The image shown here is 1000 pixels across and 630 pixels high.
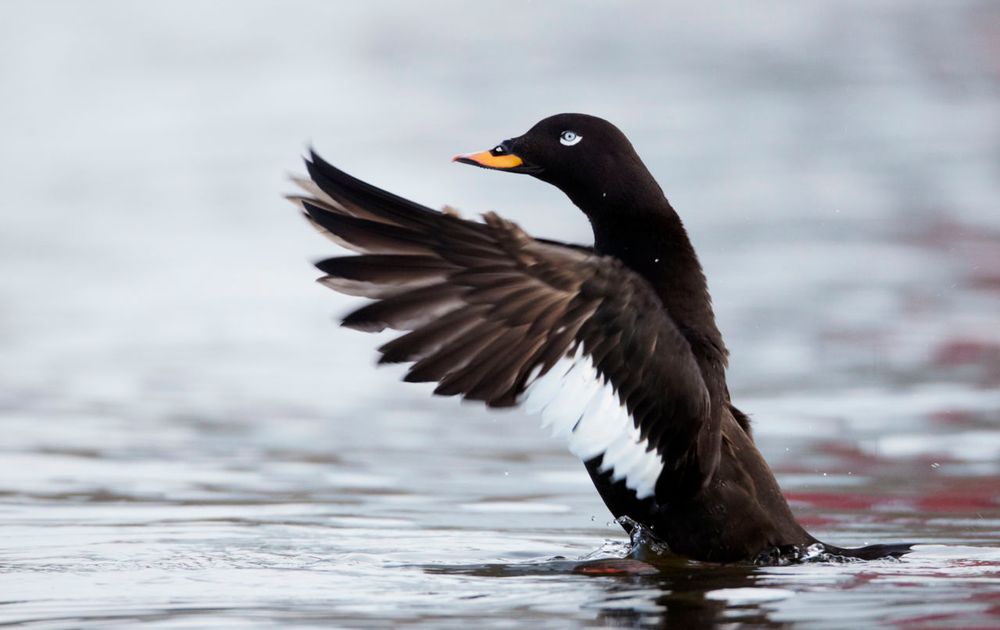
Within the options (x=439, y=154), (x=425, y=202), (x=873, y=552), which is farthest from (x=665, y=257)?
(x=439, y=154)

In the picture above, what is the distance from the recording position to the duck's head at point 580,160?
5.18m

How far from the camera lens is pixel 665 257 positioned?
498 cm

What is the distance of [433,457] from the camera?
7484mm

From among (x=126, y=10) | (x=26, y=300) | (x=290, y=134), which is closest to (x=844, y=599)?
(x=26, y=300)

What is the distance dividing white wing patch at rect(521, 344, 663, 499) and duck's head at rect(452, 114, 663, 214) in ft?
2.80

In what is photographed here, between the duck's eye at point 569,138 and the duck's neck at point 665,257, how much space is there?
26 centimetres

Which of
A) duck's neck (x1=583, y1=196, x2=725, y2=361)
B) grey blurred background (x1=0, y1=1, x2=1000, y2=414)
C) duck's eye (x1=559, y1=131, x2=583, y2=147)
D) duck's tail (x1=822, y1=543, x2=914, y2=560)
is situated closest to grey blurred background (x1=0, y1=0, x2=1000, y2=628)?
grey blurred background (x1=0, y1=1, x2=1000, y2=414)

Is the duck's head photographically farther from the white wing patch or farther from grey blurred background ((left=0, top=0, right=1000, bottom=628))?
grey blurred background ((left=0, top=0, right=1000, bottom=628))

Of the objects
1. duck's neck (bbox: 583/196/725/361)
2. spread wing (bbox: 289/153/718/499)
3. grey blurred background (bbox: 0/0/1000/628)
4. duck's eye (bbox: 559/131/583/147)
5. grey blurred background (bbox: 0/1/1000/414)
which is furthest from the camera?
grey blurred background (bbox: 0/1/1000/414)

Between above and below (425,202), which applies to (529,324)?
below

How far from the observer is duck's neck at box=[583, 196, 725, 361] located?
16.2 feet

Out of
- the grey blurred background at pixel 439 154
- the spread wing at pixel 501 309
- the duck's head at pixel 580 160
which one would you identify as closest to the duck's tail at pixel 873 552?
the spread wing at pixel 501 309

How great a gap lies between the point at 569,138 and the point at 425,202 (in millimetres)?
8837

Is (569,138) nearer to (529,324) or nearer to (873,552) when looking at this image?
(529,324)
